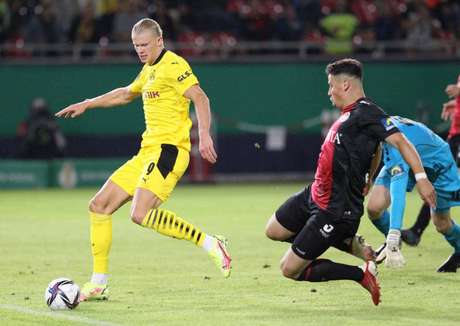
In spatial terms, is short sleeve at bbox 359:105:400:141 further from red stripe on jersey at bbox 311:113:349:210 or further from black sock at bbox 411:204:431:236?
black sock at bbox 411:204:431:236

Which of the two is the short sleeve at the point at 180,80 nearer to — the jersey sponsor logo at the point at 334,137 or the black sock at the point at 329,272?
the jersey sponsor logo at the point at 334,137

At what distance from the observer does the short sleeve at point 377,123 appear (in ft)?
28.2

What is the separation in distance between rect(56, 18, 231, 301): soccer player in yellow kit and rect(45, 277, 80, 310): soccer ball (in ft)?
1.01

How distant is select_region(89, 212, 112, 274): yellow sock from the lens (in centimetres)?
942

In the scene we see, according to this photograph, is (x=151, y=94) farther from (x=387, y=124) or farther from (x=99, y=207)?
(x=387, y=124)

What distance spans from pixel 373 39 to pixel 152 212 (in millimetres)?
17319

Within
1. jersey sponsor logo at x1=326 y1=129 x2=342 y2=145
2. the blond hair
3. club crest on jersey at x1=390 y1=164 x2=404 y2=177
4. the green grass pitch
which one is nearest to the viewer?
the green grass pitch

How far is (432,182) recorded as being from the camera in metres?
11.3

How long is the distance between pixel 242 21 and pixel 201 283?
52.8 ft

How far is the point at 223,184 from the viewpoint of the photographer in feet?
83.1

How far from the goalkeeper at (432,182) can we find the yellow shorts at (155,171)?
2.29m

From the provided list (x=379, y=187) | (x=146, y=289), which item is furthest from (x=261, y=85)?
(x=146, y=289)

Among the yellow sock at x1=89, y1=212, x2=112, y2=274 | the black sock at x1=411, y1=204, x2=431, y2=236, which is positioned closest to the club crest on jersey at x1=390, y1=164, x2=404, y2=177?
the black sock at x1=411, y1=204, x2=431, y2=236

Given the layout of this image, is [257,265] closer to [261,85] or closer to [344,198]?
[344,198]
